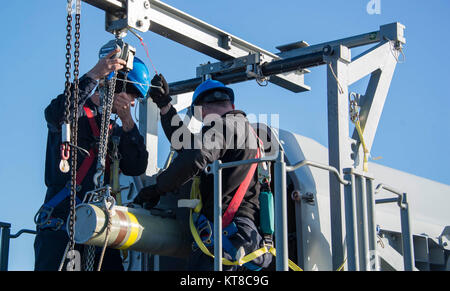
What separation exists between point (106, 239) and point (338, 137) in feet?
7.41

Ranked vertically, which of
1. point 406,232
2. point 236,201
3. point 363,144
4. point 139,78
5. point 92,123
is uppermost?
point 139,78

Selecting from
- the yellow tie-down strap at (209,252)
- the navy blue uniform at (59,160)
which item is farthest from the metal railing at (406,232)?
the navy blue uniform at (59,160)

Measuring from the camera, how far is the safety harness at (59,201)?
6035 mm

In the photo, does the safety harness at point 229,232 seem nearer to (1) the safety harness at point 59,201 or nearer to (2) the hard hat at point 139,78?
(1) the safety harness at point 59,201

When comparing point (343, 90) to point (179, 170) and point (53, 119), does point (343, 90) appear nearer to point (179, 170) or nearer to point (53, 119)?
point (179, 170)

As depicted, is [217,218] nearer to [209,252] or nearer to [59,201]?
[209,252]

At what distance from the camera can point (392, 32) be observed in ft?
23.4

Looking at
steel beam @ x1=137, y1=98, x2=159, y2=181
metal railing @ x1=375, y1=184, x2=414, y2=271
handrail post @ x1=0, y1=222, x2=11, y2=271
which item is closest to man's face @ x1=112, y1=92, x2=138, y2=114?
steel beam @ x1=137, y1=98, x2=159, y2=181

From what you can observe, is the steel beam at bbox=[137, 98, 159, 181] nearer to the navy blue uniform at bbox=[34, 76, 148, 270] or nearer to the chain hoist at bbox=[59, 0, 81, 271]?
the navy blue uniform at bbox=[34, 76, 148, 270]

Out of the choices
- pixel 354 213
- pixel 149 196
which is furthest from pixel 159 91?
pixel 354 213

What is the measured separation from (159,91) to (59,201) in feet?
5.10

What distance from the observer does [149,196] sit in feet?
19.4

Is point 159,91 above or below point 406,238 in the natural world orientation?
above

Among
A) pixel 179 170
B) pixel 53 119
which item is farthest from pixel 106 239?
pixel 53 119
